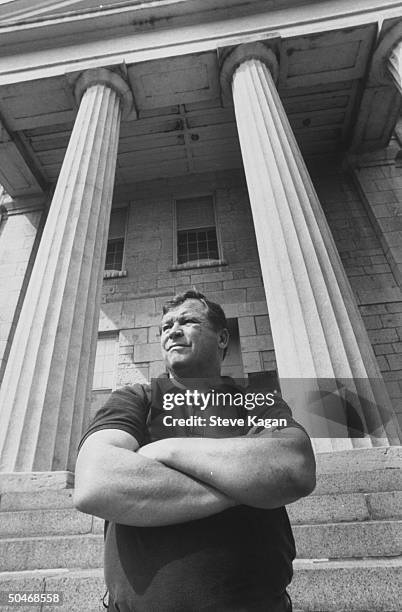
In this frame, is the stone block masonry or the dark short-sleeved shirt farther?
the stone block masonry

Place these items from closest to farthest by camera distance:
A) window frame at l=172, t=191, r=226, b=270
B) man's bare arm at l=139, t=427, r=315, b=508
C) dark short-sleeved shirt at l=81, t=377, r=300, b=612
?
dark short-sleeved shirt at l=81, t=377, r=300, b=612 → man's bare arm at l=139, t=427, r=315, b=508 → window frame at l=172, t=191, r=226, b=270

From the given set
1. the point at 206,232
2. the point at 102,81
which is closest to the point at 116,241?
→ the point at 206,232

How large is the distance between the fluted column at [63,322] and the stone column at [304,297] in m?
2.86

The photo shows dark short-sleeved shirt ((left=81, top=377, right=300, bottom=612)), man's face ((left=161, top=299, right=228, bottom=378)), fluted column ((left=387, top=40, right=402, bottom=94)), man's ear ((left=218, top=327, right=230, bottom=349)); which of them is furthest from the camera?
fluted column ((left=387, top=40, right=402, bottom=94))

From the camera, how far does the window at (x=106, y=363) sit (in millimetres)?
9977

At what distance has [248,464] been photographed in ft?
4.10

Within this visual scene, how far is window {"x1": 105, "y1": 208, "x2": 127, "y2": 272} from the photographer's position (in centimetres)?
1270

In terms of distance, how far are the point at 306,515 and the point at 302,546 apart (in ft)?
1.12

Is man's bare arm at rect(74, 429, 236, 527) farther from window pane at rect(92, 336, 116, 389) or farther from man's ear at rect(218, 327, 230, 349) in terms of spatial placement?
window pane at rect(92, 336, 116, 389)

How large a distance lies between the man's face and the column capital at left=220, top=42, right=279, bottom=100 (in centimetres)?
935

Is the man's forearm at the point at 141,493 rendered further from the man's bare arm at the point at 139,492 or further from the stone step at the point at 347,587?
the stone step at the point at 347,587

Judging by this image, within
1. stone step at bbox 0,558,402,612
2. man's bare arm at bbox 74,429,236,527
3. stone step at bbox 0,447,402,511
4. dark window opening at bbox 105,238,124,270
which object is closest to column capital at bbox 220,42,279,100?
dark window opening at bbox 105,238,124,270

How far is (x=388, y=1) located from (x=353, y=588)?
11650mm

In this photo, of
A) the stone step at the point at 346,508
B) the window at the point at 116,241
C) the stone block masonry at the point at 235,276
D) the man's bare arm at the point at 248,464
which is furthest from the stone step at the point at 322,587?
the window at the point at 116,241
